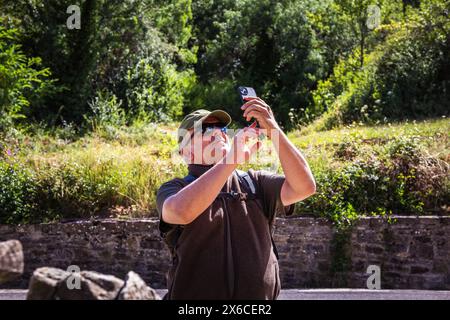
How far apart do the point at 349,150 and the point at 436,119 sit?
403 centimetres

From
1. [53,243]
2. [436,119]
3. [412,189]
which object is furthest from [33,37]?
[412,189]

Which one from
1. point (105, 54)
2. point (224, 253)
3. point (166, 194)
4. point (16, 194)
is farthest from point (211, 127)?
point (105, 54)

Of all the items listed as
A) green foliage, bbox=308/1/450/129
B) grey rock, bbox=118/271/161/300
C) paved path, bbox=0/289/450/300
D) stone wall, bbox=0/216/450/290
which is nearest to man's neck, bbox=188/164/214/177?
grey rock, bbox=118/271/161/300

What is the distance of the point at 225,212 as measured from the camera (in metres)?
3.19

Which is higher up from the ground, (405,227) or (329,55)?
(329,55)

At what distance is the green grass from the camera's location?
11359 mm

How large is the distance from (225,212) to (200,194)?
7.7 inches

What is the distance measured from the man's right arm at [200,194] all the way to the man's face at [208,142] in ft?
1.03

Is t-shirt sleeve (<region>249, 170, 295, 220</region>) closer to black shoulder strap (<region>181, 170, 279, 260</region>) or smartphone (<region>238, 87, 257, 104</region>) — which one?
black shoulder strap (<region>181, 170, 279, 260</region>)

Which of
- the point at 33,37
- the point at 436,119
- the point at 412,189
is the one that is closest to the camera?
the point at 412,189

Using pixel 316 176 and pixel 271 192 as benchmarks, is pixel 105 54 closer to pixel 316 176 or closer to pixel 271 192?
pixel 316 176

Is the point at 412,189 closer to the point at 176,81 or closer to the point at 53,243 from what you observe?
the point at 53,243

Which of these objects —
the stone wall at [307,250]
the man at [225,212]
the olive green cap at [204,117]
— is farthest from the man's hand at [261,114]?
the stone wall at [307,250]

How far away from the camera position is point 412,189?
1147cm
